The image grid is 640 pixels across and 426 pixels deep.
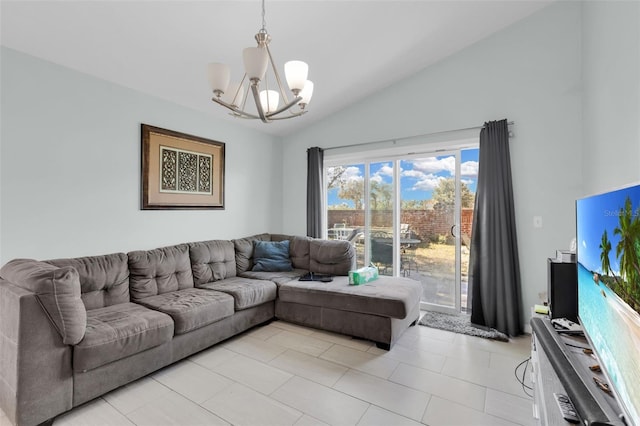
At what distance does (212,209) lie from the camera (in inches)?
149

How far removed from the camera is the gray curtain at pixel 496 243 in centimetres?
305

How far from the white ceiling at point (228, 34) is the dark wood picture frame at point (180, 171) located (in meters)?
0.43

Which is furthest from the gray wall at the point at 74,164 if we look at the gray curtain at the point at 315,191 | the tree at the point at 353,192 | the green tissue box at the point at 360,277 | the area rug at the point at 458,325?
the area rug at the point at 458,325

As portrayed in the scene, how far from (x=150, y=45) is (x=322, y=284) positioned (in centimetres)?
264

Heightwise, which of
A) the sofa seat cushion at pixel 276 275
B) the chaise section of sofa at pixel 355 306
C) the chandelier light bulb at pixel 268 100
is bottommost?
the chaise section of sofa at pixel 355 306

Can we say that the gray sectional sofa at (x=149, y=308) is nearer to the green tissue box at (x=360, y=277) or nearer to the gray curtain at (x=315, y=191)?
the green tissue box at (x=360, y=277)

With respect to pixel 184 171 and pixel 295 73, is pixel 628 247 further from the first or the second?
pixel 184 171

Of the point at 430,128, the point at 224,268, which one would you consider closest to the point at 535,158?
the point at 430,128

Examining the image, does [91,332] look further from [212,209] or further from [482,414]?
[482,414]

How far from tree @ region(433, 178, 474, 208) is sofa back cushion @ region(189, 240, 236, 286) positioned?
259 centimetres

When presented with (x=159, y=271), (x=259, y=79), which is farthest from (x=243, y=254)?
(x=259, y=79)

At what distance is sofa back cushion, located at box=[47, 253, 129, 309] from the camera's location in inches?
95.7

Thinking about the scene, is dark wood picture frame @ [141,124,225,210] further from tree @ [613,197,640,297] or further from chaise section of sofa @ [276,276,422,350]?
tree @ [613,197,640,297]

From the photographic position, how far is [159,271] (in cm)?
294
